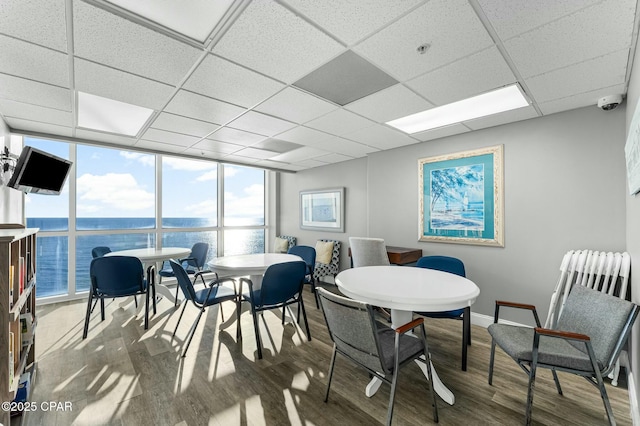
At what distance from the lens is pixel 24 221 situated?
13.5ft

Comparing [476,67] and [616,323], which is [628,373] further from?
[476,67]

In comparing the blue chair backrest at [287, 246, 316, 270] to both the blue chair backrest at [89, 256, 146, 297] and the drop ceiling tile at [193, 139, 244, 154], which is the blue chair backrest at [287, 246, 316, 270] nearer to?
the drop ceiling tile at [193, 139, 244, 154]

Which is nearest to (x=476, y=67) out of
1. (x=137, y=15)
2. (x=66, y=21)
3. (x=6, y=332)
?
(x=137, y=15)

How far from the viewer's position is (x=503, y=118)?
3088mm

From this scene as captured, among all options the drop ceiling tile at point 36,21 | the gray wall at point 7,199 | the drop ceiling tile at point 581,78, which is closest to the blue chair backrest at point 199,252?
the gray wall at point 7,199

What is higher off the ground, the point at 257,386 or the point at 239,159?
the point at 239,159

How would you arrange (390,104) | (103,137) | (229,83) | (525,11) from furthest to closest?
(103,137), (390,104), (229,83), (525,11)

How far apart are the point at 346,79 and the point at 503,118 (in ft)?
6.73

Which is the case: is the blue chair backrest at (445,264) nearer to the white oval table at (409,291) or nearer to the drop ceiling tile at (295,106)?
the white oval table at (409,291)

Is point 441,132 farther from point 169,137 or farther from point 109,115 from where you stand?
point 109,115

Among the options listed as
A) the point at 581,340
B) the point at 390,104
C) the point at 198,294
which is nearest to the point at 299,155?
the point at 390,104

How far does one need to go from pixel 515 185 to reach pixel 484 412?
2.45 metres

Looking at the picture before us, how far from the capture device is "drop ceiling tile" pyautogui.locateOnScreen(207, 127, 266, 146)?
11.6 feet

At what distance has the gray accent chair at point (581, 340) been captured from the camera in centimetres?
158
